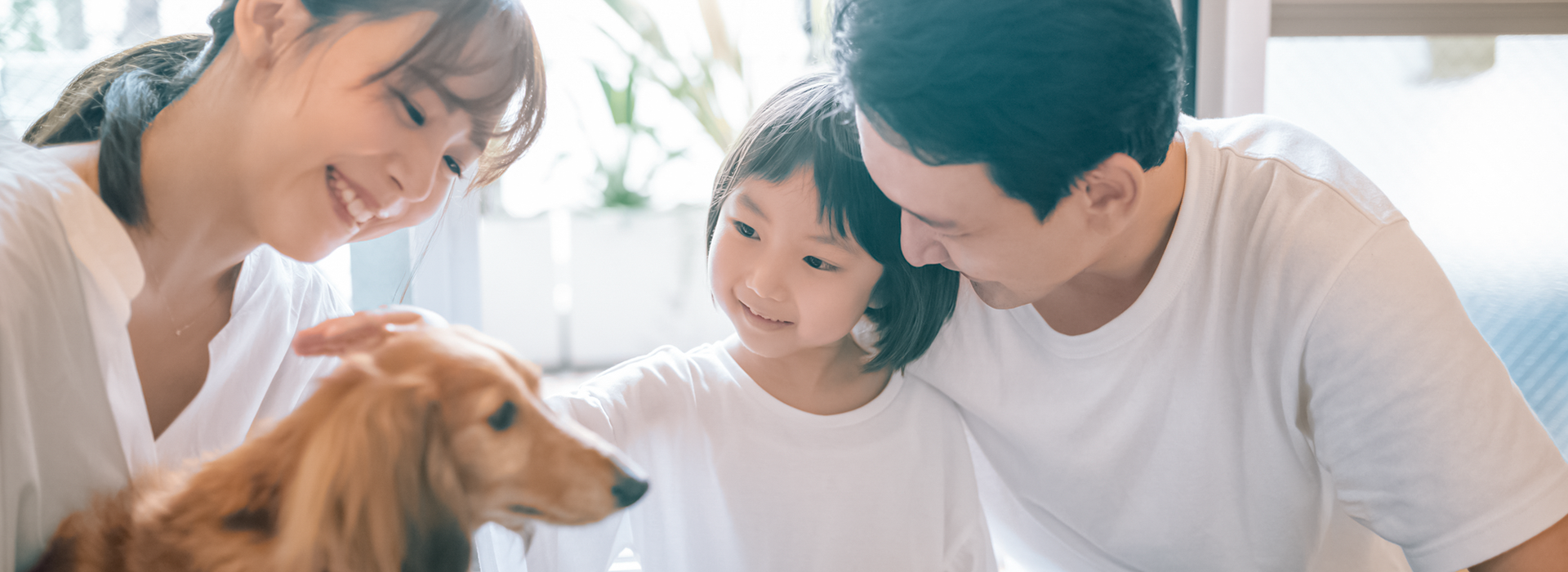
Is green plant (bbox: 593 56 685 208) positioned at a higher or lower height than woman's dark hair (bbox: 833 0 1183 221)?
lower

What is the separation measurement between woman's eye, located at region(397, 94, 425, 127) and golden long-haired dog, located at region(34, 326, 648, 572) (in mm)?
139

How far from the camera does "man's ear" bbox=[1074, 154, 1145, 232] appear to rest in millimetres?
709

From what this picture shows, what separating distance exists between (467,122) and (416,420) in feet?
0.69

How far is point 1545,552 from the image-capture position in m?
0.71

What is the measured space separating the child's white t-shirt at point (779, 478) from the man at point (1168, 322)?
92 mm

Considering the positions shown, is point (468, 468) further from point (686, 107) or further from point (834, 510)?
point (686, 107)

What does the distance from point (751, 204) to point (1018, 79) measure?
1.16 feet

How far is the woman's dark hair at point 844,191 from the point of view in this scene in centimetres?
88

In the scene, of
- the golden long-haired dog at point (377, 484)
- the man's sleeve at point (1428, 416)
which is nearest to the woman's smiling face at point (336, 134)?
the golden long-haired dog at point (377, 484)

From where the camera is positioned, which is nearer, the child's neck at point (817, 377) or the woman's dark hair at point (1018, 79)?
the woman's dark hair at point (1018, 79)

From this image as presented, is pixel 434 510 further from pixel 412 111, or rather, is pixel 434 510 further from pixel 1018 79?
pixel 1018 79

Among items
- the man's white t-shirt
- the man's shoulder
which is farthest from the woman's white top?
the man's shoulder

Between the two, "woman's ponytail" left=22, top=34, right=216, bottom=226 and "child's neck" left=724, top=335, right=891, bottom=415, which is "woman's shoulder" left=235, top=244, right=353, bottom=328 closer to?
"woman's ponytail" left=22, top=34, right=216, bottom=226

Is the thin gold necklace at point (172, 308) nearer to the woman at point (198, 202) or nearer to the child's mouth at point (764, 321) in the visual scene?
the woman at point (198, 202)
